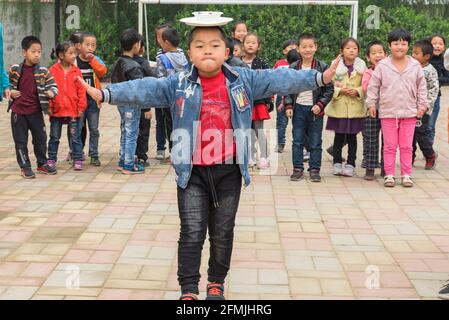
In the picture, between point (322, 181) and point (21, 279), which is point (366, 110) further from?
point (21, 279)

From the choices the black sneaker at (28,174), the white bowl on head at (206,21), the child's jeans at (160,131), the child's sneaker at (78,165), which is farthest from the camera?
the child's jeans at (160,131)

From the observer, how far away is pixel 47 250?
4785 millimetres

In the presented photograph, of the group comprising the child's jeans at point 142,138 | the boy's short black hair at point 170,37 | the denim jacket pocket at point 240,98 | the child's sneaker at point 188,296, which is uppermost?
the boy's short black hair at point 170,37

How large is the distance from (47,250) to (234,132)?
1.88 meters

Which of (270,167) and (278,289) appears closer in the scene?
(278,289)

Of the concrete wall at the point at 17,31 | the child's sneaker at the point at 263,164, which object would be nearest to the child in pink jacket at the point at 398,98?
the child's sneaker at the point at 263,164

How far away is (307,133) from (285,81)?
3.73m

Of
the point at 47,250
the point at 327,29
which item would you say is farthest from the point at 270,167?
the point at 327,29

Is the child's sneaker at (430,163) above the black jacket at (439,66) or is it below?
below

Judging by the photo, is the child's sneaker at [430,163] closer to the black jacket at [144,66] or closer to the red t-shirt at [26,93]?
the black jacket at [144,66]

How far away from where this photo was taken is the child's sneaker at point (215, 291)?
12.5ft

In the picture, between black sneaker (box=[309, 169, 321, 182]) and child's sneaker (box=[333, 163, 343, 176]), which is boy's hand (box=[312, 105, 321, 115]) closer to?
black sneaker (box=[309, 169, 321, 182])

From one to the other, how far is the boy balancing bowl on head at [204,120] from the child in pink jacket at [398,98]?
349 centimetres

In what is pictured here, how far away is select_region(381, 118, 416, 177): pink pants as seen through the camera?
7.07m
